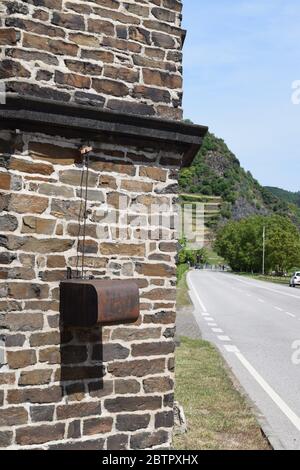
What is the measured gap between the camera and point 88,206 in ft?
17.5

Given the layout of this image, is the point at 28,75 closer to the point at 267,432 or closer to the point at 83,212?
the point at 83,212

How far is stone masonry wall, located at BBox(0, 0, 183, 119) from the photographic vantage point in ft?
16.6

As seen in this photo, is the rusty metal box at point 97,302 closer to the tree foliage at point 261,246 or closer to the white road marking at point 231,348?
the white road marking at point 231,348

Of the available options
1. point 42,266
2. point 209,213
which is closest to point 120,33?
point 42,266

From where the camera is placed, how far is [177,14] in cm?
584

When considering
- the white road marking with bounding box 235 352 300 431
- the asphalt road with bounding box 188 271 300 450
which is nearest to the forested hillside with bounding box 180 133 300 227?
the asphalt road with bounding box 188 271 300 450

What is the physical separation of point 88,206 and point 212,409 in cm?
343

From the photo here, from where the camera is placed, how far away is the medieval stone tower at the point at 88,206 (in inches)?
195

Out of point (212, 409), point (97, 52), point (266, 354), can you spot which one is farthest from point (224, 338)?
point (97, 52)

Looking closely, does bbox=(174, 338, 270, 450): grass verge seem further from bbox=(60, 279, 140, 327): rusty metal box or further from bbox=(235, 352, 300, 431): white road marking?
bbox=(60, 279, 140, 327): rusty metal box

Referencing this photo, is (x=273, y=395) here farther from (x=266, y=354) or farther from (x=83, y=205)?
(x=83, y=205)

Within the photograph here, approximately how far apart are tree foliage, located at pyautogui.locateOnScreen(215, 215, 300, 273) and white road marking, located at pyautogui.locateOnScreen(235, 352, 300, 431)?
208ft

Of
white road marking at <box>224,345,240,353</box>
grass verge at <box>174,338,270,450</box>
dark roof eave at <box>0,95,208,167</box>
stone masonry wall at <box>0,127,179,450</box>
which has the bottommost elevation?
white road marking at <box>224,345,240,353</box>
